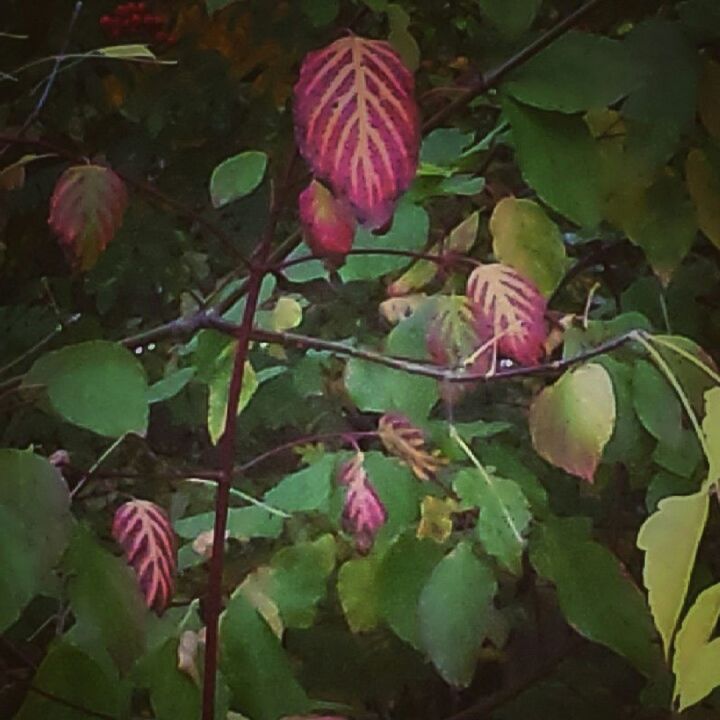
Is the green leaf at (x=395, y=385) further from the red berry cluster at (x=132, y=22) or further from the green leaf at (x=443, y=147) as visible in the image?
the red berry cluster at (x=132, y=22)

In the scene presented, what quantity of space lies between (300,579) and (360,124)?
0.79 feet

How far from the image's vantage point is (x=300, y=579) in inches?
20.5

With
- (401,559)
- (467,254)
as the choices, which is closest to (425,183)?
(467,254)

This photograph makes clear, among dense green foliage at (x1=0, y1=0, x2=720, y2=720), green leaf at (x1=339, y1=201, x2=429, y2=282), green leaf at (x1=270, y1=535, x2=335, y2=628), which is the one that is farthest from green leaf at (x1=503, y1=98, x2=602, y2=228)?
green leaf at (x1=270, y1=535, x2=335, y2=628)

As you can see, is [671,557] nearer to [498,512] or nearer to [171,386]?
[498,512]

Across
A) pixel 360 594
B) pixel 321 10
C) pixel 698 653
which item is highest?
pixel 321 10

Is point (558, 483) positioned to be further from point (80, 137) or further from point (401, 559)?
point (80, 137)

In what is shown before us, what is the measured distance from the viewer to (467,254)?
556 mm

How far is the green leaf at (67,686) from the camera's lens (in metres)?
0.44

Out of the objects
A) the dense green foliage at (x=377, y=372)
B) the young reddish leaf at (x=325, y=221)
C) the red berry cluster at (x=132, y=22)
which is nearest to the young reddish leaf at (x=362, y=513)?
the dense green foliage at (x=377, y=372)

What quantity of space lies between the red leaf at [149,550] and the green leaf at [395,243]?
16cm

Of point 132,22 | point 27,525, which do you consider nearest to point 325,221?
point 27,525

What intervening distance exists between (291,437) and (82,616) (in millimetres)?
282

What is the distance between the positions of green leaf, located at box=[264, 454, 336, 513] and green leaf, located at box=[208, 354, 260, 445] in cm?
5
